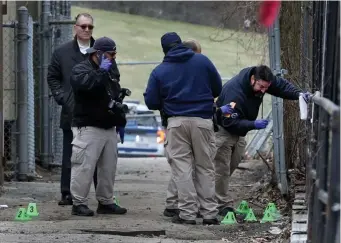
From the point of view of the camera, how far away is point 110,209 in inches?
349

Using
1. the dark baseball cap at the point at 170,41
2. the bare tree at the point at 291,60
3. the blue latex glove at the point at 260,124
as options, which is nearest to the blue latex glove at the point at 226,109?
the blue latex glove at the point at 260,124

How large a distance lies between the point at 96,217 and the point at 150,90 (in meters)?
1.31

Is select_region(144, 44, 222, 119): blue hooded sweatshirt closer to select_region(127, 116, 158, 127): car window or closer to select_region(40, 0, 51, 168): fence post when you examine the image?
select_region(40, 0, 51, 168): fence post

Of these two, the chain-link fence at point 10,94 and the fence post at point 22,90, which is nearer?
the fence post at point 22,90

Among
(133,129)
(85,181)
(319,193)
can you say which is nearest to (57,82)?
(85,181)

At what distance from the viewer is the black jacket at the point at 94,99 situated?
8414 millimetres

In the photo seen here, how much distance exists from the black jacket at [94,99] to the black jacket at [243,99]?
102 cm

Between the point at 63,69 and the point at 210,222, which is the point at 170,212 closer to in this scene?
the point at 210,222

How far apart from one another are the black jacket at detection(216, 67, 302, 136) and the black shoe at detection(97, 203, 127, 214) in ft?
4.19

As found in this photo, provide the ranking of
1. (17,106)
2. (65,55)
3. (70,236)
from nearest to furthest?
(70,236)
(65,55)
(17,106)

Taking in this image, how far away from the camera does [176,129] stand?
8.41 meters

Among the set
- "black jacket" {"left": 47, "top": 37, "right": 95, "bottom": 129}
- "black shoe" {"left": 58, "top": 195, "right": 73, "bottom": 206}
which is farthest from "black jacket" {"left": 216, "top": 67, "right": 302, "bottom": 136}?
"black shoe" {"left": 58, "top": 195, "right": 73, "bottom": 206}

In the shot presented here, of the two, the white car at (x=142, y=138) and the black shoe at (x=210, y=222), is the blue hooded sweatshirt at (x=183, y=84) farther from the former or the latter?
the white car at (x=142, y=138)

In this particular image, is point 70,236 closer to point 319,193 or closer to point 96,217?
point 96,217
